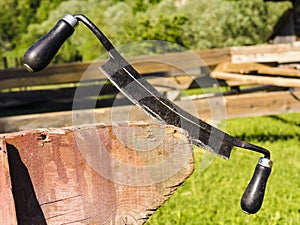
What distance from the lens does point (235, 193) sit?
13.9 feet

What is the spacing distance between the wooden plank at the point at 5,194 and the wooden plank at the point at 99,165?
1.8 inches

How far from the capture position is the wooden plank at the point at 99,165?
1.30 metres

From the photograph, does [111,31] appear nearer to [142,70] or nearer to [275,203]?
[142,70]

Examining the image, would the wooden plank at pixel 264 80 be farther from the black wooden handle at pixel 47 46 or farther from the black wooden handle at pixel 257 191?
the black wooden handle at pixel 47 46

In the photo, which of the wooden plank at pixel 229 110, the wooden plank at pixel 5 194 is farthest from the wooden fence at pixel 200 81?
the wooden plank at pixel 5 194

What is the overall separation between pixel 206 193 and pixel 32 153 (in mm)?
3191

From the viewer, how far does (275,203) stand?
12.8 ft

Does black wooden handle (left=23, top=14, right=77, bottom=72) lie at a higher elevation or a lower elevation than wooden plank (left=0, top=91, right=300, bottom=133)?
higher

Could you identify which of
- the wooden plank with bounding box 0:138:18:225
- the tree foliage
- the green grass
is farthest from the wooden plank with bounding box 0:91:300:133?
the tree foliage

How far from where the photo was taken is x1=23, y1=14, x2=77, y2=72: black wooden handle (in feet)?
4.40

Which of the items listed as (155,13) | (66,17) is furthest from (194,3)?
(66,17)

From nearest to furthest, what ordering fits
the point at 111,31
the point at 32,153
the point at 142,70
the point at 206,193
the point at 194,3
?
the point at 32,153, the point at 206,193, the point at 142,70, the point at 111,31, the point at 194,3

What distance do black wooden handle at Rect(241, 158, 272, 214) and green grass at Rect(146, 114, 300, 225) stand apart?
1003 mm

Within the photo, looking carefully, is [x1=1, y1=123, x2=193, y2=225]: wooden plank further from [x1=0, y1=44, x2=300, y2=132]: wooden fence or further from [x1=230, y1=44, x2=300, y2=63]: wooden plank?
[x1=230, y1=44, x2=300, y2=63]: wooden plank
